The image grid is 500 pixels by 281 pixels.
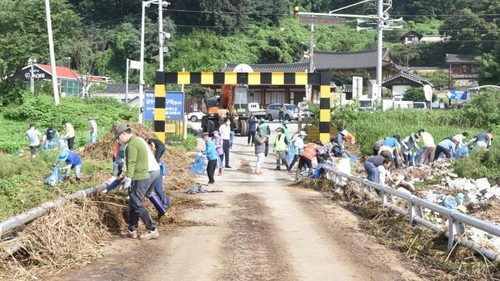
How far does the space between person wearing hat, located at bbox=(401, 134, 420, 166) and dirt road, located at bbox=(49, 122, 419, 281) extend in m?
9.64

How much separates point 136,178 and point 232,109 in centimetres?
2651

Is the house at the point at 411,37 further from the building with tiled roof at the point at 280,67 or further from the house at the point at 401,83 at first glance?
the building with tiled roof at the point at 280,67

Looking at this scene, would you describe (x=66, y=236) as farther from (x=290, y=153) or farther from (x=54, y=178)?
(x=290, y=153)

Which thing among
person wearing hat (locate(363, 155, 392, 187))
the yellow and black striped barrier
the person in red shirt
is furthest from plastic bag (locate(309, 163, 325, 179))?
the yellow and black striped barrier

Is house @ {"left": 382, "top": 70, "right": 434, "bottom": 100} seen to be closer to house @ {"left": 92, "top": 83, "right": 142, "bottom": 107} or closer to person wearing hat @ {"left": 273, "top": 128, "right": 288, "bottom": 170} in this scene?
house @ {"left": 92, "top": 83, "right": 142, "bottom": 107}

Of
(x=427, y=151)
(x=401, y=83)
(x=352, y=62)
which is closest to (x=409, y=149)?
(x=427, y=151)

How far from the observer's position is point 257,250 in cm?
889

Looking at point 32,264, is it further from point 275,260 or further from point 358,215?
point 358,215

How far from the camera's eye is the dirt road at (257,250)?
765 cm

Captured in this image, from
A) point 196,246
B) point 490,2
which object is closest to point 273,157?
point 196,246

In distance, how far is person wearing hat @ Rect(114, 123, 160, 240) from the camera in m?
9.45

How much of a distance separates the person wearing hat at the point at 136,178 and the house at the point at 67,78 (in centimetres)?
4995

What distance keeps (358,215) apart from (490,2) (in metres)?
63.6

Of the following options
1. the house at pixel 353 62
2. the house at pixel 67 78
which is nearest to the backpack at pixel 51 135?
the house at pixel 67 78
